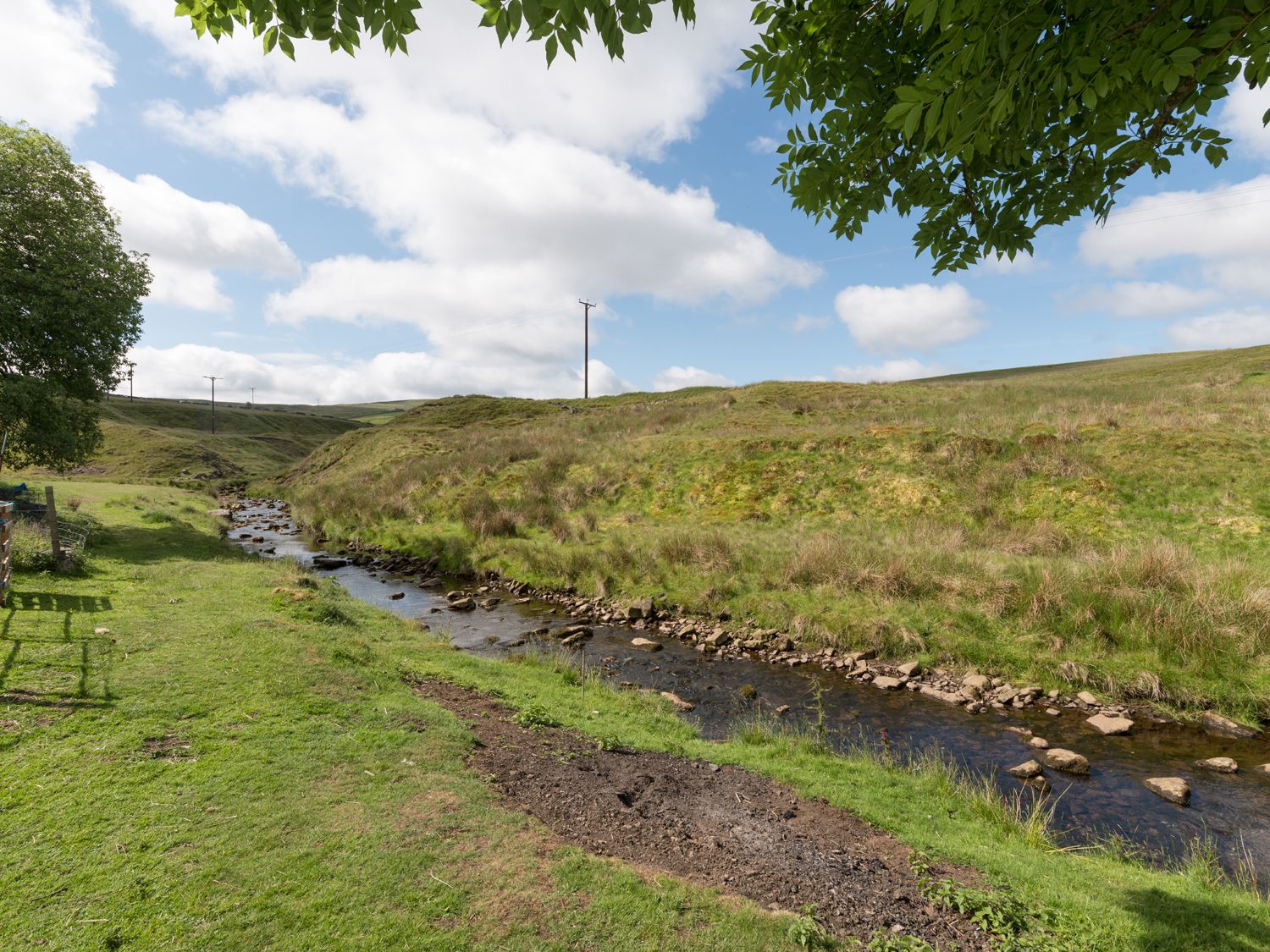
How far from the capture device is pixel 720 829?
614 cm

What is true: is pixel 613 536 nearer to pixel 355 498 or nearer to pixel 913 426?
pixel 913 426

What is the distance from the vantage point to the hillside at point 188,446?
5969 cm

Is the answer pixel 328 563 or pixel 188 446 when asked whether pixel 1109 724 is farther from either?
pixel 188 446

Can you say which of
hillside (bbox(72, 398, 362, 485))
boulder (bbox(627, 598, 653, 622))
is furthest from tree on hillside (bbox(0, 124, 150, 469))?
hillside (bbox(72, 398, 362, 485))

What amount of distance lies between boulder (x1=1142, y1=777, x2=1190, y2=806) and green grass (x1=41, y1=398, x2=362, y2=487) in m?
50.5

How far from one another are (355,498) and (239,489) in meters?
31.2

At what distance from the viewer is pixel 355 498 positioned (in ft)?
113

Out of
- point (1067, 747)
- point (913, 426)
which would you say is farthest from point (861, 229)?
point (913, 426)

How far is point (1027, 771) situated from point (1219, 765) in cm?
298

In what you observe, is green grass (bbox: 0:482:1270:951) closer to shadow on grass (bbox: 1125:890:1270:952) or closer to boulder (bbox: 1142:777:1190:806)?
shadow on grass (bbox: 1125:890:1270:952)

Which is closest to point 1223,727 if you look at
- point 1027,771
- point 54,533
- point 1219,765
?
point 1219,765

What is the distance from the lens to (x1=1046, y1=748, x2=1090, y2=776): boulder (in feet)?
28.6

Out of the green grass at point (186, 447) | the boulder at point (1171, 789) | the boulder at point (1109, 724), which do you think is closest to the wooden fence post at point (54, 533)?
the boulder at point (1171, 789)

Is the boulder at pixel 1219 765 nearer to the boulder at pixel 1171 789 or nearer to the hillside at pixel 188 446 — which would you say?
the boulder at pixel 1171 789
